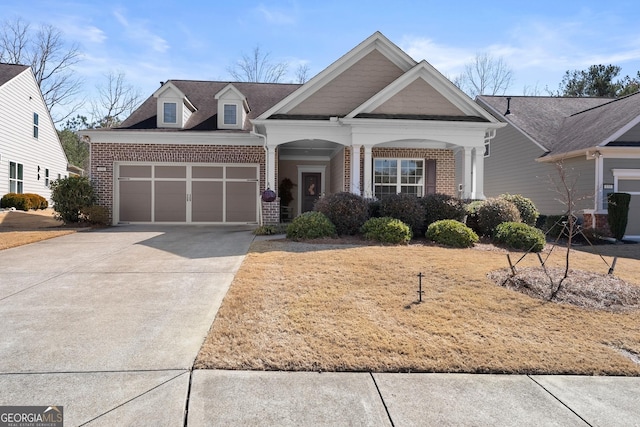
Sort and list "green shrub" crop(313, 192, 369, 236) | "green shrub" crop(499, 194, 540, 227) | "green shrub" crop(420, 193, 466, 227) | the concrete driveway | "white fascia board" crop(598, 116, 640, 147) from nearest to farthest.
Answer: the concrete driveway, "green shrub" crop(313, 192, 369, 236), "green shrub" crop(420, 193, 466, 227), "green shrub" crop(499, 194, 540, 227), "white fascia board" crop(598, 116, 640, 147)

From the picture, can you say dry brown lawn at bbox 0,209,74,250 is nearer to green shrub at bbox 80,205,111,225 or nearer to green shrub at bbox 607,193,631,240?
green shrub at bbox 80,205,111,225

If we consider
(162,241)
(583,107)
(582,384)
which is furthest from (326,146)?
(583,107)

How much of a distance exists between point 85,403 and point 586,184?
16.6 m

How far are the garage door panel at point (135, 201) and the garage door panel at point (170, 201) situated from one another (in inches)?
12.5

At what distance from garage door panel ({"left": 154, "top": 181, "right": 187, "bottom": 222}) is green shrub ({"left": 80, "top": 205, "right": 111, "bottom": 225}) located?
5.59 ft

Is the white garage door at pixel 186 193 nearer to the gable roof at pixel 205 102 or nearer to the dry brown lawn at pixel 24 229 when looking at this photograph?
the gable roof at pixel 205 102

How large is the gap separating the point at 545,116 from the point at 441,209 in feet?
41.7

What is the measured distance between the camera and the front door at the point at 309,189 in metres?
16.7

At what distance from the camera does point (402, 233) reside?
31.7 feet

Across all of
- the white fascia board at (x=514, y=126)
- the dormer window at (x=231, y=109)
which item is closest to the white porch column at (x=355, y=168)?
the dormer window at (x=231, y=109)

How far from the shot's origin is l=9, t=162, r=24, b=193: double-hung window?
19480 millimetres

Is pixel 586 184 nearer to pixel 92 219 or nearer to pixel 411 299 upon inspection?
pixel 411 299

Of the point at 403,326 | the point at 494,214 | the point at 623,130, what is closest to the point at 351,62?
the point at 494,214

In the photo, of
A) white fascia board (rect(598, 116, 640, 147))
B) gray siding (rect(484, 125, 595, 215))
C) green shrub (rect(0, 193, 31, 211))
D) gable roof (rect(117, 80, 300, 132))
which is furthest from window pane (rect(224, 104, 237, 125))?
white fascia board (rect(598, 116, 640, 147))
